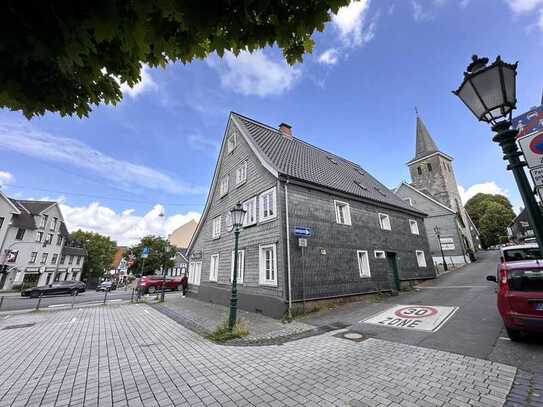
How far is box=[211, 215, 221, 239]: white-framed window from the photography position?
16184 mm

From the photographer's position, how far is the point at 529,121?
279 cm

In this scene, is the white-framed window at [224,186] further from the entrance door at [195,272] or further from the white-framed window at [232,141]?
the entrance door at [195,272]

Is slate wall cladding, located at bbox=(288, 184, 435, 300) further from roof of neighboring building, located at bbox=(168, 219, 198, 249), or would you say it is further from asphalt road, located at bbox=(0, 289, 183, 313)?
roof of neighboring building, located at bbox=(168, 219, 198, 249)

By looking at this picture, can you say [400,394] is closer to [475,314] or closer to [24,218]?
[475,314]

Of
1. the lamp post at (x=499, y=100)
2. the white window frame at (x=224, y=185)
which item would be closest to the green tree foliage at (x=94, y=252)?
the white window frame at (x=224, y=185)

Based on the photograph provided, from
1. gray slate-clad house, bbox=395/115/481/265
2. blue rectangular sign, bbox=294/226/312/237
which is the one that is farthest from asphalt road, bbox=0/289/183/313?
gray slate-clad house, bbox=395/115/481/265

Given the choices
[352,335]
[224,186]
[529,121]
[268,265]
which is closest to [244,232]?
[268,265]

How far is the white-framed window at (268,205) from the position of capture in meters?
11.0

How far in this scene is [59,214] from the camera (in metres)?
39.4

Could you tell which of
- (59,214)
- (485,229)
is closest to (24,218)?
(59,214)

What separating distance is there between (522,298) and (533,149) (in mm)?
4215

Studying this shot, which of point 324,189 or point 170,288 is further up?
point 324,189

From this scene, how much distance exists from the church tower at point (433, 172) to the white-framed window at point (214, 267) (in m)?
33.1

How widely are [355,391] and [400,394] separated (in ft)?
2.22
